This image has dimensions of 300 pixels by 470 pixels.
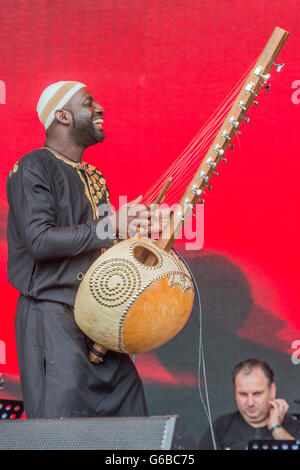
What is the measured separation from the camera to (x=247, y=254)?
425 cm

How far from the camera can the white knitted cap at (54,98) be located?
3045 millimetres

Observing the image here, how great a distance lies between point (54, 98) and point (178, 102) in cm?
146

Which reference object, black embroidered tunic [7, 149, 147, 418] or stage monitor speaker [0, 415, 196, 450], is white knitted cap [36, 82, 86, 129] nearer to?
black embroidered tunic [7, 149, 147, 418]

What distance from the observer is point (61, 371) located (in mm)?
2752

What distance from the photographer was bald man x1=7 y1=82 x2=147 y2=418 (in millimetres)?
2729

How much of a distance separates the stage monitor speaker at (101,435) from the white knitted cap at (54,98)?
131cm

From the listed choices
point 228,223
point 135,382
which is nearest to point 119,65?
point 228,223

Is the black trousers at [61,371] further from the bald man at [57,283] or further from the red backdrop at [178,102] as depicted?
the red backdrop at [178,102]

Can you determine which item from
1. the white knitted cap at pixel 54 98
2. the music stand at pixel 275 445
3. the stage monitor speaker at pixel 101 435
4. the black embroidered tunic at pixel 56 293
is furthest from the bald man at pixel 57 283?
the music stand at pixel 275 445

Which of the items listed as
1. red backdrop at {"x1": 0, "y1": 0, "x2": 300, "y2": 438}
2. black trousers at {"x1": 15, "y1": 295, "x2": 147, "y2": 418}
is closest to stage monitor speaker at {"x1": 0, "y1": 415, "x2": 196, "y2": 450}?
black trousers at {"x1": 15, "y1": 295, "x2": 147, "y2": 418}

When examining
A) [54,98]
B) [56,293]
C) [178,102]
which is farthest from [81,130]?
[178,102]

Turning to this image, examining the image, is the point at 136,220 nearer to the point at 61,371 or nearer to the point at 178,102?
the point at 61,371

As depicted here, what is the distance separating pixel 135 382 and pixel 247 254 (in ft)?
4.88
